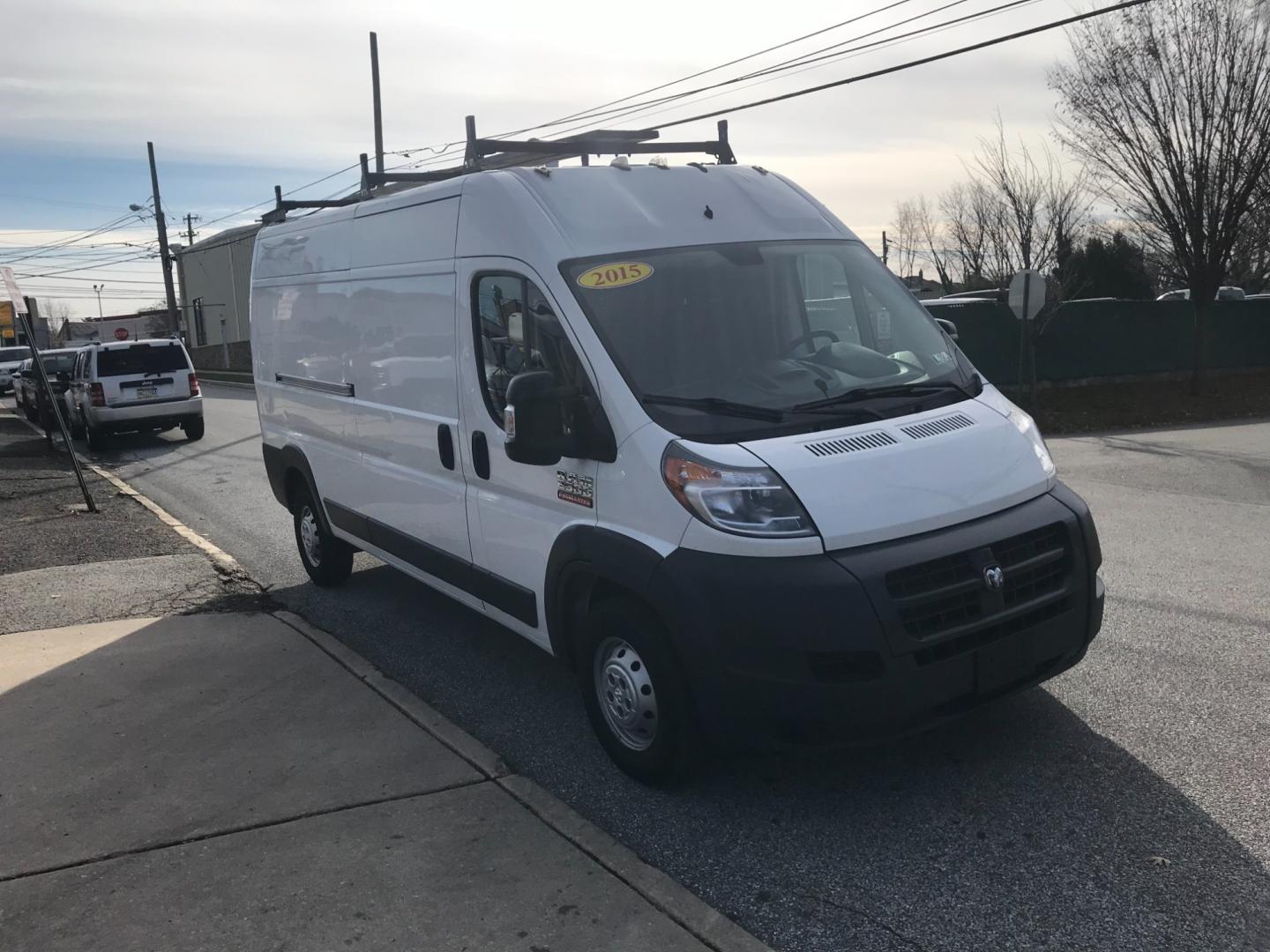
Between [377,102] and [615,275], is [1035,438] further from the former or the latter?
[377,102]

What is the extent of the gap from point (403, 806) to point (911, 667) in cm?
198

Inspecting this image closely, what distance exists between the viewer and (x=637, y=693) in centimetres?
414

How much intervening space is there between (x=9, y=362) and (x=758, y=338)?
131 feet

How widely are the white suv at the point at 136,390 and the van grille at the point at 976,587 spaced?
56.1 feet

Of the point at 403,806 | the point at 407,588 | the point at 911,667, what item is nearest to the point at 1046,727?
the point at 911,667

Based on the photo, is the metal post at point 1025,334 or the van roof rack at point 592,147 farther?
the metal post at point 1025,334

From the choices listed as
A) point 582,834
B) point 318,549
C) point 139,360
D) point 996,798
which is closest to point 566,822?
point 582,834

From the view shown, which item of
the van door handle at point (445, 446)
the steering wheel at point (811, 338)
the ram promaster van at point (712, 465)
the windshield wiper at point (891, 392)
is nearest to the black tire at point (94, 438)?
the ram promaster van at point (712, 465)

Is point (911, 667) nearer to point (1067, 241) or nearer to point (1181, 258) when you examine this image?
point (1181, 258)

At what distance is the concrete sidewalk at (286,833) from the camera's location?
10.9 feet

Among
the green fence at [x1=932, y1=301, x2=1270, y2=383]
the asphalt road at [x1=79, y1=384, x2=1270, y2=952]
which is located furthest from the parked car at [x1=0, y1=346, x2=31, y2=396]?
the asphalt road at [x1=79, y1=384, x2=1270, y2=952]

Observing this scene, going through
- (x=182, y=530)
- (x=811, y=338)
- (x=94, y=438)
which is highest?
(x=811, y=338)

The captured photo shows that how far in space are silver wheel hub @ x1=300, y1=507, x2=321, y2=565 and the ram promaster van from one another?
2090 mm

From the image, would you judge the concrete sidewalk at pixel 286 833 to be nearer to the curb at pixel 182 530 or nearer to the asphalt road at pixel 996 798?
the asphalt road at pixel 996 798
